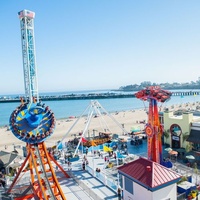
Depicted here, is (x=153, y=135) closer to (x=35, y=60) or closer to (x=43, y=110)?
(x=43, y=110)

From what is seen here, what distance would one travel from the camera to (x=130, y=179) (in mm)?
13453

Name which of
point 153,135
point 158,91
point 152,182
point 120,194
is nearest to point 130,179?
point 152,182

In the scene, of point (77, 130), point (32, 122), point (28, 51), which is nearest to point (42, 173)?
point (32, 122)

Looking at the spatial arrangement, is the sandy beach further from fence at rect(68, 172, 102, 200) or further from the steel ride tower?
the steel ride tower

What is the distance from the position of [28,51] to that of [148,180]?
13.9 m

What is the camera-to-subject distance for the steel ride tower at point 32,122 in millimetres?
16884

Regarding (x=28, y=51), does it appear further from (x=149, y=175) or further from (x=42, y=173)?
(x=149, y=175)

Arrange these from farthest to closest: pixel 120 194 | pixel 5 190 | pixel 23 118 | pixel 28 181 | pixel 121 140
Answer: pixel 121 140 < pixel 28 181 < pixel 5 190 < pixel 23 118 < pixel 120 194

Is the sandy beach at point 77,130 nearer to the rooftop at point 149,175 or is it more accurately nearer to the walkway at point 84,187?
the walkway at point 84,187

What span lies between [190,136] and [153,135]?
28.4ft

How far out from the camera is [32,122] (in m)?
17.9

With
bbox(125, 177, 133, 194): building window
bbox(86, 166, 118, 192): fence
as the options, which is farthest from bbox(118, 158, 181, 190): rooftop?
bbox(86, 166, 118, 192): fence

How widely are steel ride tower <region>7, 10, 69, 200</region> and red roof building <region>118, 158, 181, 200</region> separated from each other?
17.4 feet

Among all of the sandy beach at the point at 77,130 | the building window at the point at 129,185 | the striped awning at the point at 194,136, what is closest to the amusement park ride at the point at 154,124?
the sandy beach at the point at 77,130
